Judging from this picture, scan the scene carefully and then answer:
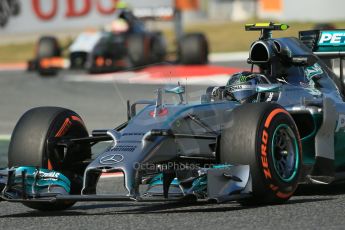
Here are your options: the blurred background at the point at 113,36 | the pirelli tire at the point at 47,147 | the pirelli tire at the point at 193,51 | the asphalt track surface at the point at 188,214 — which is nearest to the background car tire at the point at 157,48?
the blurred background at the point at 113,36

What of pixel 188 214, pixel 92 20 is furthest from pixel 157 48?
pixel 188 214

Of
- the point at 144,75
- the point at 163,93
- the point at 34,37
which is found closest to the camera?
the point at 163,93

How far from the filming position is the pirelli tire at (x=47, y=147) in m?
8.60

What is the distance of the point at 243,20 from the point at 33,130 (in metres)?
37.8

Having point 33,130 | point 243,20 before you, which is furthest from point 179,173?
point 243,20

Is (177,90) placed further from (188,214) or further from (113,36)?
(113,36)

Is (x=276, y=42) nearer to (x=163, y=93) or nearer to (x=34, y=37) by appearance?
(x=163, y=93)

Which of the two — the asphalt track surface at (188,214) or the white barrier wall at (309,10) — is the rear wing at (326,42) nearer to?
the asphalt track surface at (188,214)

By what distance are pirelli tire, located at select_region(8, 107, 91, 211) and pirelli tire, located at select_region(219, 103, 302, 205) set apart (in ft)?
4.30

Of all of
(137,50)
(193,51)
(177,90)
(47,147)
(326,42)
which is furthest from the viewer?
(193,51)

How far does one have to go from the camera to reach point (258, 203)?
8391 mm

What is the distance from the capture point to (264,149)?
Answer: 27.0ft

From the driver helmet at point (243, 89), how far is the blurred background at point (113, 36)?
0.89 ft

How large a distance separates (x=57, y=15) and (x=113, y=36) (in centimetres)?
1076
